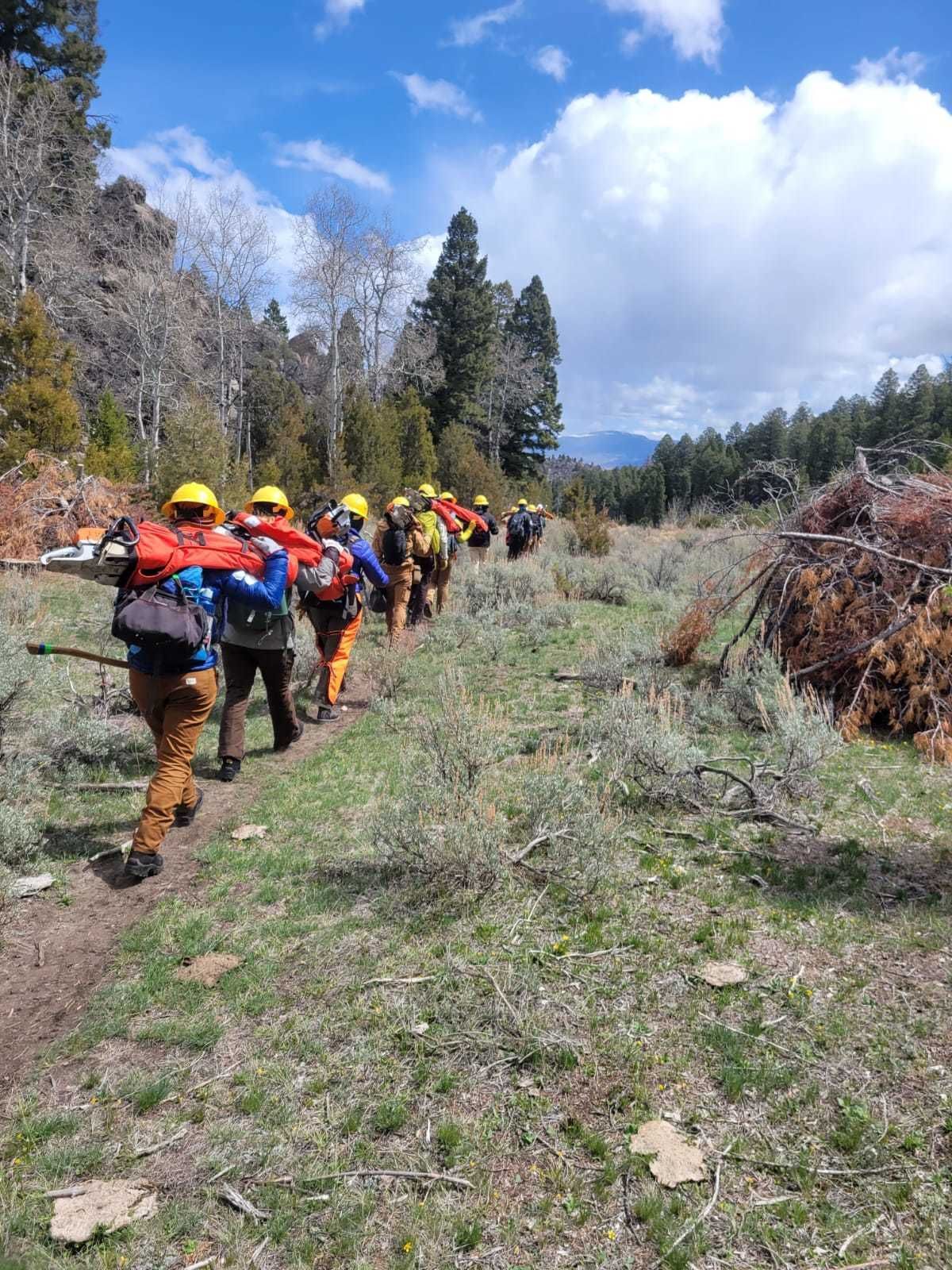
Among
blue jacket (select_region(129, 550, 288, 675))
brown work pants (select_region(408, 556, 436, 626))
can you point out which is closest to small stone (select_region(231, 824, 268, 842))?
blue jacket (select_region(129, 550, 288, 675))

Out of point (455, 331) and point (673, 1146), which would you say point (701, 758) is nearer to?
point (673, 1146)

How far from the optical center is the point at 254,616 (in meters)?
5.03

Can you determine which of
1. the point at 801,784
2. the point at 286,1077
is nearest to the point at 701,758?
the point at 801,784

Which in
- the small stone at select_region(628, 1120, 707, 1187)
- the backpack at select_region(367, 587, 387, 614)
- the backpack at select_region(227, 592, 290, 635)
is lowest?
the small stone at select_region(628, 1120, 707, 1187)

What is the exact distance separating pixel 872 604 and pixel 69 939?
21.4 ft

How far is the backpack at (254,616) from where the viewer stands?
4.98 m

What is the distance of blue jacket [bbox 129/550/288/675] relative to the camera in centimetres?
394

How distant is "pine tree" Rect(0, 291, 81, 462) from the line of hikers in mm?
7835

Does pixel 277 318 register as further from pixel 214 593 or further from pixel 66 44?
pixel 214 593

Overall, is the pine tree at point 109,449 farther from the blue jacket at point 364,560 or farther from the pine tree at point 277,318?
the pine tree at point 277,318

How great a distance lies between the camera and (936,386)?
54094mm

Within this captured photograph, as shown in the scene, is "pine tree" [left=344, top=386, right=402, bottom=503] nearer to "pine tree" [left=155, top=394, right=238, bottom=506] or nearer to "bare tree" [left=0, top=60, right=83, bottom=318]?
"pine tree" [left=155, top=394, right=238, bottom=506]

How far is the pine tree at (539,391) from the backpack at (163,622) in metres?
42.1

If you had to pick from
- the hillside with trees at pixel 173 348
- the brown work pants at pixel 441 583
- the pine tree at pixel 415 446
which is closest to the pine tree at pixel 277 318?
the hillside with trees at pixel 173 348
